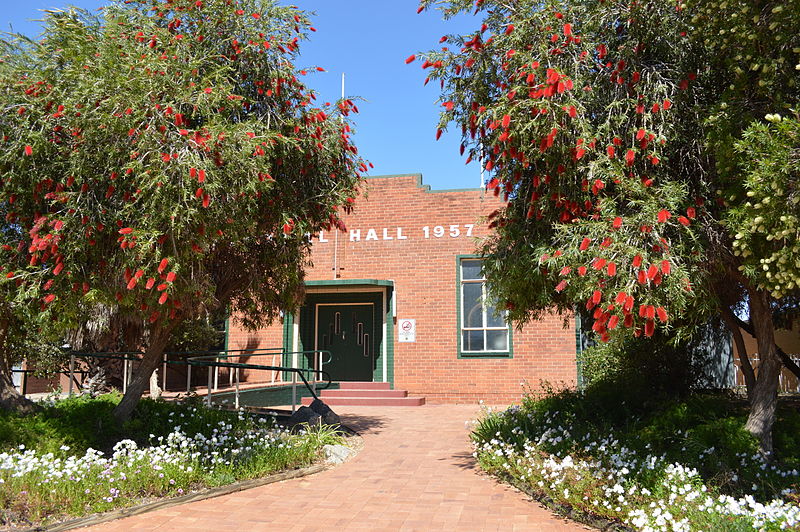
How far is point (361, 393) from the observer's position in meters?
13.9

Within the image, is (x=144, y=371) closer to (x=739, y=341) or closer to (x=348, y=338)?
(x=739, y=341)

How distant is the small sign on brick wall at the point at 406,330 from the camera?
565 inches

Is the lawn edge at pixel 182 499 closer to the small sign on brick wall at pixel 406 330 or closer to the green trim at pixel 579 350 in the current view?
the small sign on brick wall at pixel 406 330

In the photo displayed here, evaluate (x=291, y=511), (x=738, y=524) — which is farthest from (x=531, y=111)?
(x=291, y=511)

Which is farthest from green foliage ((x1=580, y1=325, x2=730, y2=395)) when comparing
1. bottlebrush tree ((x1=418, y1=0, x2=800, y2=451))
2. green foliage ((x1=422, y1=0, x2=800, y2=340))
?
green foliage ((x1=422, y1=0, x2=800, y2=340))

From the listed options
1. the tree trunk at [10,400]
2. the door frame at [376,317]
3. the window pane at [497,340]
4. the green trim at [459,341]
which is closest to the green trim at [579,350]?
the green trim at [459,341]

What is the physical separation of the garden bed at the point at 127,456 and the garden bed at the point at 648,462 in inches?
97.3

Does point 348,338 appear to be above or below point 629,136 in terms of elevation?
below

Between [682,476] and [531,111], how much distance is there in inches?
125

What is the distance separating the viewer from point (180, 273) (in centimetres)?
564

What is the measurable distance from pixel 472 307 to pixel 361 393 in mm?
3156

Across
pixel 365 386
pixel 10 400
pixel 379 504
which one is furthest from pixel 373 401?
pixel 379 504

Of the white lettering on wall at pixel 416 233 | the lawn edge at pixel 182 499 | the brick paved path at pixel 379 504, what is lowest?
the brick paved path at pixel 379 504

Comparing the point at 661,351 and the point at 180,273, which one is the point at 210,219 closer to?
the point at 180,273
